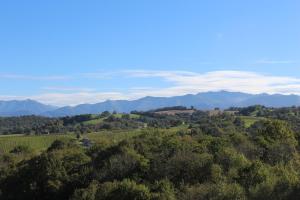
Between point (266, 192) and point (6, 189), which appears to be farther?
point (6, 189)

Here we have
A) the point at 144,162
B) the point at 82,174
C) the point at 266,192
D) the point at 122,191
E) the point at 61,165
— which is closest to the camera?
the point at 266,192

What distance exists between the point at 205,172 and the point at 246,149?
1582 centimetres

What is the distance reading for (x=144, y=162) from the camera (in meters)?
54.2

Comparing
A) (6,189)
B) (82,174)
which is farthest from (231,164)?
(6,189)

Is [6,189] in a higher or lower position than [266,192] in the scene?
lower

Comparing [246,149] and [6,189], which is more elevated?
[246,149]

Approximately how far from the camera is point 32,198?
60531mm

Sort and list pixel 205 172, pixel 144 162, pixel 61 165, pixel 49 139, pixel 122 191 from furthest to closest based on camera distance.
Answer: pixel 49 139
pixel 61 165
pixel 144 162
pixel 205 172
pixel 122 191

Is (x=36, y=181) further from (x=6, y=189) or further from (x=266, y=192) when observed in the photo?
(x=266, y=192)

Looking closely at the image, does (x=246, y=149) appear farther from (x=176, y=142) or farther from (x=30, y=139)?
(x=30, y=139)

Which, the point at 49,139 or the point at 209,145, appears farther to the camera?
the point at 49,139

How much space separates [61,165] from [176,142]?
48.7 ft

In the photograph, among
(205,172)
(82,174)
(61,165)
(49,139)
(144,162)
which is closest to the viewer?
(205,172)

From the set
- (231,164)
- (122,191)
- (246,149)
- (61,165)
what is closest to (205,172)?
(231,164)
